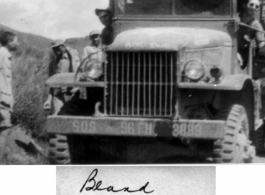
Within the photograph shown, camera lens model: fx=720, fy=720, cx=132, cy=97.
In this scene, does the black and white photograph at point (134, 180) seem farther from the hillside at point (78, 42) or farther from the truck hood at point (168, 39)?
the hillside at point (78, 42)

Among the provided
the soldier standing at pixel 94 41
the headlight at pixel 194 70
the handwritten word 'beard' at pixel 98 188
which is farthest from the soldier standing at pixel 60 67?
the headlight at pixel 194 70

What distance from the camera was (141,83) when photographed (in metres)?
6.64

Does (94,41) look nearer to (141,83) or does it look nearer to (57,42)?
(57,42)

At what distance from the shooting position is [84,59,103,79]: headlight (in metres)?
6.84

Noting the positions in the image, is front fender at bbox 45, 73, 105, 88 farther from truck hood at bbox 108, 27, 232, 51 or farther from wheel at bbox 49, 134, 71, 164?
wheel at bbox 49, 134, 71, 164

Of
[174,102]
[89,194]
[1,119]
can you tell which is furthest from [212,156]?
[1,119]

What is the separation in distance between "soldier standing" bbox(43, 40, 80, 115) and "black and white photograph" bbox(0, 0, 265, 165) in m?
0.01

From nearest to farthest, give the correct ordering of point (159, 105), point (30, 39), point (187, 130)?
1. point (187, 130)
2. point (159, 105)
3. point (30, 39)

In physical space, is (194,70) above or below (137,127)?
above

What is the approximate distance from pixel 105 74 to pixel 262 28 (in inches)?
79.3

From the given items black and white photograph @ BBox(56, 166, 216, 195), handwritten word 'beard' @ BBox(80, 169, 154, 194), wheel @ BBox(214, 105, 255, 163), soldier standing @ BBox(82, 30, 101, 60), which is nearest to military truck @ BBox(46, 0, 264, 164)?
wheel @ BBox(214, 105, 255, 163)

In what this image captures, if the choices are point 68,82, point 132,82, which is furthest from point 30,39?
point 132,82

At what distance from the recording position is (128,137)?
6.75m

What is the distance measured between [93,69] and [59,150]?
2.76 feet
